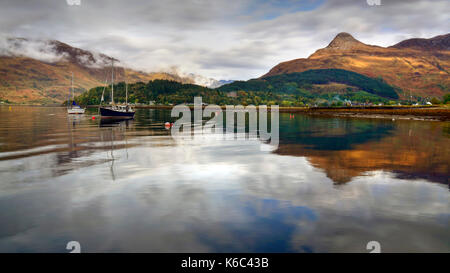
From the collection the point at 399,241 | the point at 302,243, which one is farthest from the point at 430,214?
the point at 302,243

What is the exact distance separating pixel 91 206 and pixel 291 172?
1367cm

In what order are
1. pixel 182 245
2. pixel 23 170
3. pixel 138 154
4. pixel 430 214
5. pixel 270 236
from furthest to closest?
pixel 138 154
pixel 23 170
pixel 430 214
pixel 270 236
pixel 182 245

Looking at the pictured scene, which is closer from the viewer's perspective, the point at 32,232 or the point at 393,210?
the point at 32,232

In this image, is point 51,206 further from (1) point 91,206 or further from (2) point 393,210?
(2) point 393,210

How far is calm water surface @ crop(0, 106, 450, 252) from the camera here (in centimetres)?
1151

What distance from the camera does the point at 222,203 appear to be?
15.7 metres

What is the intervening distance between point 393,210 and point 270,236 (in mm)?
6792

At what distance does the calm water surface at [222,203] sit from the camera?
11508 mm

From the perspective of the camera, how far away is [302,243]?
11.3 meters
